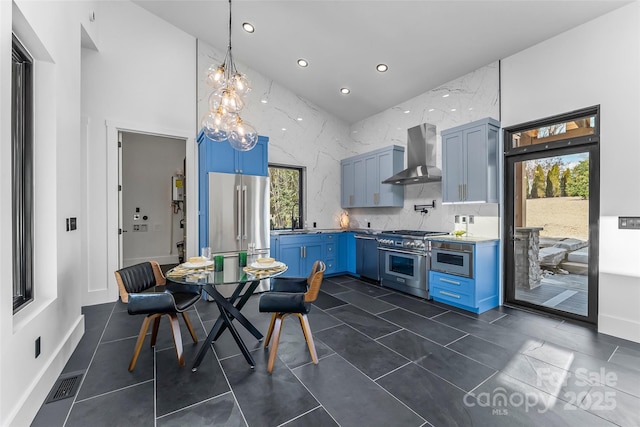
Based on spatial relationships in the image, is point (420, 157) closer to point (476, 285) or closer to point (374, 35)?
point (374, 35)

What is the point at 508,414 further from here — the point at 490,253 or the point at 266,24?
the point at 266,24

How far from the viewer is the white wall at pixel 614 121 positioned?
262 cm

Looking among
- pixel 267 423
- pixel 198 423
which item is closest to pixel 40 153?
pixel 198 423

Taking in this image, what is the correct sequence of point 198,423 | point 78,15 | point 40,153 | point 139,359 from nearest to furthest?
point 198,423
point 40,153
point 139,359
point 78,15

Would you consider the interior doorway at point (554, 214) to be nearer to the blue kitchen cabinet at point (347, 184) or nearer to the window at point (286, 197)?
the blue kitchen cabinet at point (347, 184)

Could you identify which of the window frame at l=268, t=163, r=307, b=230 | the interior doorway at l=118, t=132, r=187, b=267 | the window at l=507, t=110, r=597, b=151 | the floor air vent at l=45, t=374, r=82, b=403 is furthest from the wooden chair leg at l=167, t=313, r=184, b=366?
the interior doorway at l=118, t=132, r=187, b=267

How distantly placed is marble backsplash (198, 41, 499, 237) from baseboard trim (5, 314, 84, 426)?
3502 mm

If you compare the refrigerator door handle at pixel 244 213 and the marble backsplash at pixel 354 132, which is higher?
the marble backsplash at pixel 354 132

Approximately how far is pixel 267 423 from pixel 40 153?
2600 mm

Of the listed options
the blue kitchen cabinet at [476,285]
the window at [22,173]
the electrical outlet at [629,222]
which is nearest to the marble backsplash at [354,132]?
the blue kitchen cabinet at [476,285]

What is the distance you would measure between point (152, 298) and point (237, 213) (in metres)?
1.99

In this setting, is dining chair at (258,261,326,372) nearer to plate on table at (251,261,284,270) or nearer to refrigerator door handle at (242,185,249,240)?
plate on table at (251,261,284,270)

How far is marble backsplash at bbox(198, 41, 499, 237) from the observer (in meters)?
3.91

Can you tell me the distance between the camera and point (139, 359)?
231cm
